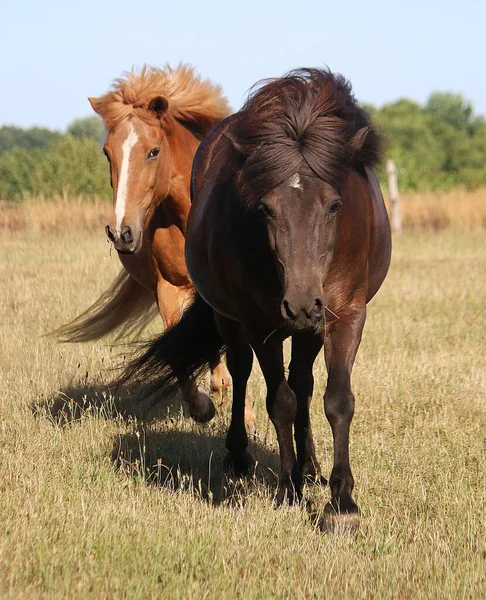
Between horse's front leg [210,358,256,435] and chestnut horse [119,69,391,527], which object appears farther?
horse's front leg [210,358,256,435]

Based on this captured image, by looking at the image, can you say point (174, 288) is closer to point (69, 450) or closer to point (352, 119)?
point (69, 450)

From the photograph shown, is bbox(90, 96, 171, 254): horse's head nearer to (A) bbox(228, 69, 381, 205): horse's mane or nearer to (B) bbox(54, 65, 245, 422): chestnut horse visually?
(B) bbox(54, 65, 245, 422): chestnut horse

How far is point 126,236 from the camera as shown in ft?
19.9

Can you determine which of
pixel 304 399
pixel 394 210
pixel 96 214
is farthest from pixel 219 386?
pixel 394 210

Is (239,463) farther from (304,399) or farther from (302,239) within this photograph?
(302,239)

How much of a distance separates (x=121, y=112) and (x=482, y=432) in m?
3.13

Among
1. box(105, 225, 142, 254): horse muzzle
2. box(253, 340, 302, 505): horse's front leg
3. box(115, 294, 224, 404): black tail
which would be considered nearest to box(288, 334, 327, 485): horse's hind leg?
box(253, 340, 302, 505): horse's front leg

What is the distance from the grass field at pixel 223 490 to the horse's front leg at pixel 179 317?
0.13 meters

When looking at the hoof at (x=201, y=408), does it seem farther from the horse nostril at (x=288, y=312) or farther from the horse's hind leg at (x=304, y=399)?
the horse nostril at (x=288, y=312)

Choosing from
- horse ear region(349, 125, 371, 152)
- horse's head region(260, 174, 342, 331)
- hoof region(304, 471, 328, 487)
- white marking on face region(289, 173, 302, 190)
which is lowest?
hoof region(304, 471, 328, 487)

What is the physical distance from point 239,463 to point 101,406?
128 cm

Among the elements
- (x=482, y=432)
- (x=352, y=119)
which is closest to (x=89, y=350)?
(x=482, y=432)

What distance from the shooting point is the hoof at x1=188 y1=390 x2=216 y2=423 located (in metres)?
6.64

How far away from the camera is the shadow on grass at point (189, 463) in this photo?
204 inches
